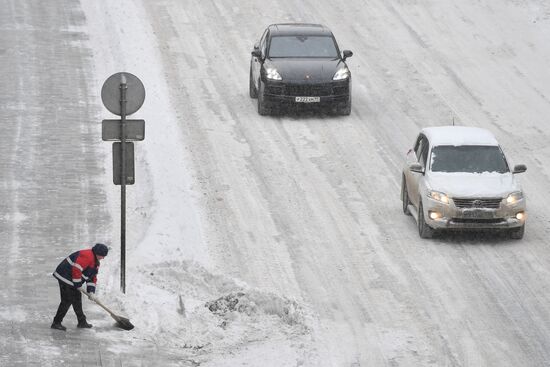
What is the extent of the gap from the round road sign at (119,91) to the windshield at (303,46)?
12.2 m

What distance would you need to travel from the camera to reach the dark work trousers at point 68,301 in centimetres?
1440

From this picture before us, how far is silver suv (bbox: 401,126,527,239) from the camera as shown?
63.7 ft

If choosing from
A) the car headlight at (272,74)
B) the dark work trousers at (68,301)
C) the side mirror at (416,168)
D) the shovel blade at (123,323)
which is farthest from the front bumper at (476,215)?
the car headlight at (272,74)

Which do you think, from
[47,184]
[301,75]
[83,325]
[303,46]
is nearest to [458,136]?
[301,75]

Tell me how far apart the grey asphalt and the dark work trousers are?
0.20 m

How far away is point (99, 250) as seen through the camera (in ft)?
46.5

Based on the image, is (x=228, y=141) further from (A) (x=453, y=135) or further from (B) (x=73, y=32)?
(B) (x=73, y=32)

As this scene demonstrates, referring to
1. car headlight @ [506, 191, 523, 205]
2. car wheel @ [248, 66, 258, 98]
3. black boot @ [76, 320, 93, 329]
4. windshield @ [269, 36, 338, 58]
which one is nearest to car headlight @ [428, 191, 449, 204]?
car headlight @ [506, 191, 523, 205]

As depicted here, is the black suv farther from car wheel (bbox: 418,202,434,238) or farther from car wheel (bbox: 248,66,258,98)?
car wheel (bbox: 418,202,434,238)

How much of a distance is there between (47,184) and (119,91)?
679 centimetres

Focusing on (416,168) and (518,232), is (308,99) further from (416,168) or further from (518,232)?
(518,232)

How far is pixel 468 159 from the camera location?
2059 cm

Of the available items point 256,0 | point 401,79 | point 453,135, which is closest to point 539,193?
point 453,135

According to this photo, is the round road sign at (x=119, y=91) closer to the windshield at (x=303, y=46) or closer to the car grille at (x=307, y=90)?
the car grille at (x=307, y=90)
